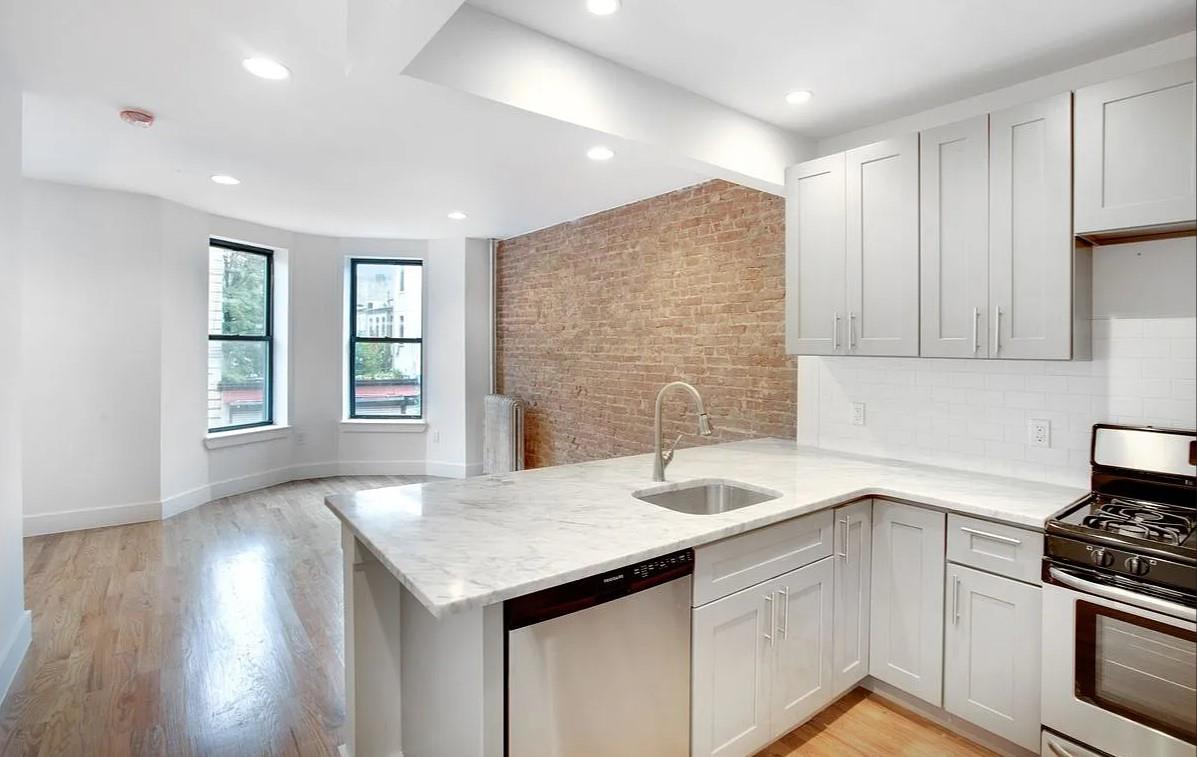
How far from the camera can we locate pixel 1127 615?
1.71 m

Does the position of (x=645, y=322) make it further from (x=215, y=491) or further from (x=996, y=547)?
(x=215, y=491)

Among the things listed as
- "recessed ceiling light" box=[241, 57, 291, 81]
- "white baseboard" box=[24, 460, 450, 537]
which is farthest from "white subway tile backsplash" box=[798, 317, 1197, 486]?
"white baseboard" box=[24, 460, 450, 537]

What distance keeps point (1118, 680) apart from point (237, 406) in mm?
6417

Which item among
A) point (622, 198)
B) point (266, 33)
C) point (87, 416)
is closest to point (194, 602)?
point (87, 416)

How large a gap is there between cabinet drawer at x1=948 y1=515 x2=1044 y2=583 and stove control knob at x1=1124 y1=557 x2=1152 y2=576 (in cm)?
27

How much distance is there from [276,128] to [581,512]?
8.57ft

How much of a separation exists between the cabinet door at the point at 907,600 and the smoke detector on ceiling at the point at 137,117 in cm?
376

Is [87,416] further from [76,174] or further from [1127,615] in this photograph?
[1127,615]

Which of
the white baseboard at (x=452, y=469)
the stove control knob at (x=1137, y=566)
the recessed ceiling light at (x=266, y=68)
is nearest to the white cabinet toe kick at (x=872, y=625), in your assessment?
the stove control knob at (x=1137, y=566)

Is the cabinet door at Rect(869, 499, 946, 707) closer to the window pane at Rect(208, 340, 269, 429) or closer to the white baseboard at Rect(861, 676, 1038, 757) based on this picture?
the white baseboard at Rect(861, 676, 1038, 757)

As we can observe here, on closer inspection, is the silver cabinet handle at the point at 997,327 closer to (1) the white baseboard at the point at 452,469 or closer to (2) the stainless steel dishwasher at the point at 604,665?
(2) the stainless steel dishwasher at the point at 604,665

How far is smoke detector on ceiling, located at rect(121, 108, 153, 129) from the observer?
2.92m

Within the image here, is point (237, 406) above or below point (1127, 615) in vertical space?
above

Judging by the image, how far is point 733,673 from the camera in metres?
1.89
